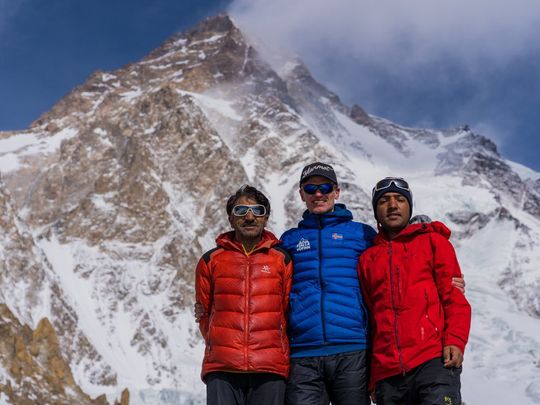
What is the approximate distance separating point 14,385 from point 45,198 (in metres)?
73.4

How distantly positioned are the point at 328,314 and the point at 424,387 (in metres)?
1.03

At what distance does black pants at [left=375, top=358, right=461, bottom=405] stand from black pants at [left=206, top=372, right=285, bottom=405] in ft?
2.87

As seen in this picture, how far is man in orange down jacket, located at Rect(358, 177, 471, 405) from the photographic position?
5.46 meters

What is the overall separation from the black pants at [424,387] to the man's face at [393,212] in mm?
1255

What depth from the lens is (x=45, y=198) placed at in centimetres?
10650

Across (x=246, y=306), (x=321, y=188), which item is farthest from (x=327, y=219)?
(x=246, y=306)

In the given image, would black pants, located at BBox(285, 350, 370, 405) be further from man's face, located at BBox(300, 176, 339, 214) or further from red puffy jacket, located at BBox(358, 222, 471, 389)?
man's face, located at BBox(300, 176, 339, 214)

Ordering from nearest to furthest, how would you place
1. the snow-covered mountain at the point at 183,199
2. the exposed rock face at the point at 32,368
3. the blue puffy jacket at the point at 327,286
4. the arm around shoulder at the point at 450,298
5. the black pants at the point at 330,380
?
the arm around shoulder at the point at 450,298 < the black pants at the point at 330,380 < the blue puffy jacket at the point at 327,286 < the exposed rock face at the point at 32,368 < the snow-covered mountain at the point at 183,199

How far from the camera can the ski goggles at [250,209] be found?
20.7 feet

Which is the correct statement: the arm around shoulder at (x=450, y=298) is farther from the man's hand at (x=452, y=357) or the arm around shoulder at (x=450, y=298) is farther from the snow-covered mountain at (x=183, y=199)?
the snow-covered mountain at (x=183, y=199)

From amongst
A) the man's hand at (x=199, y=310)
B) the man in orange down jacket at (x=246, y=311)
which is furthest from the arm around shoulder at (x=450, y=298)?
the man's hand at (x=199, y=310)

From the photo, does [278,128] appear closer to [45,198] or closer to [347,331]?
[45,198]

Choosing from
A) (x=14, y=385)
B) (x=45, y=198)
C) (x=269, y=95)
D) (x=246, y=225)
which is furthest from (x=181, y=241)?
(x=246, y=225)

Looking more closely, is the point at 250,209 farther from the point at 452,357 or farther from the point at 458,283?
the point at 452,357
